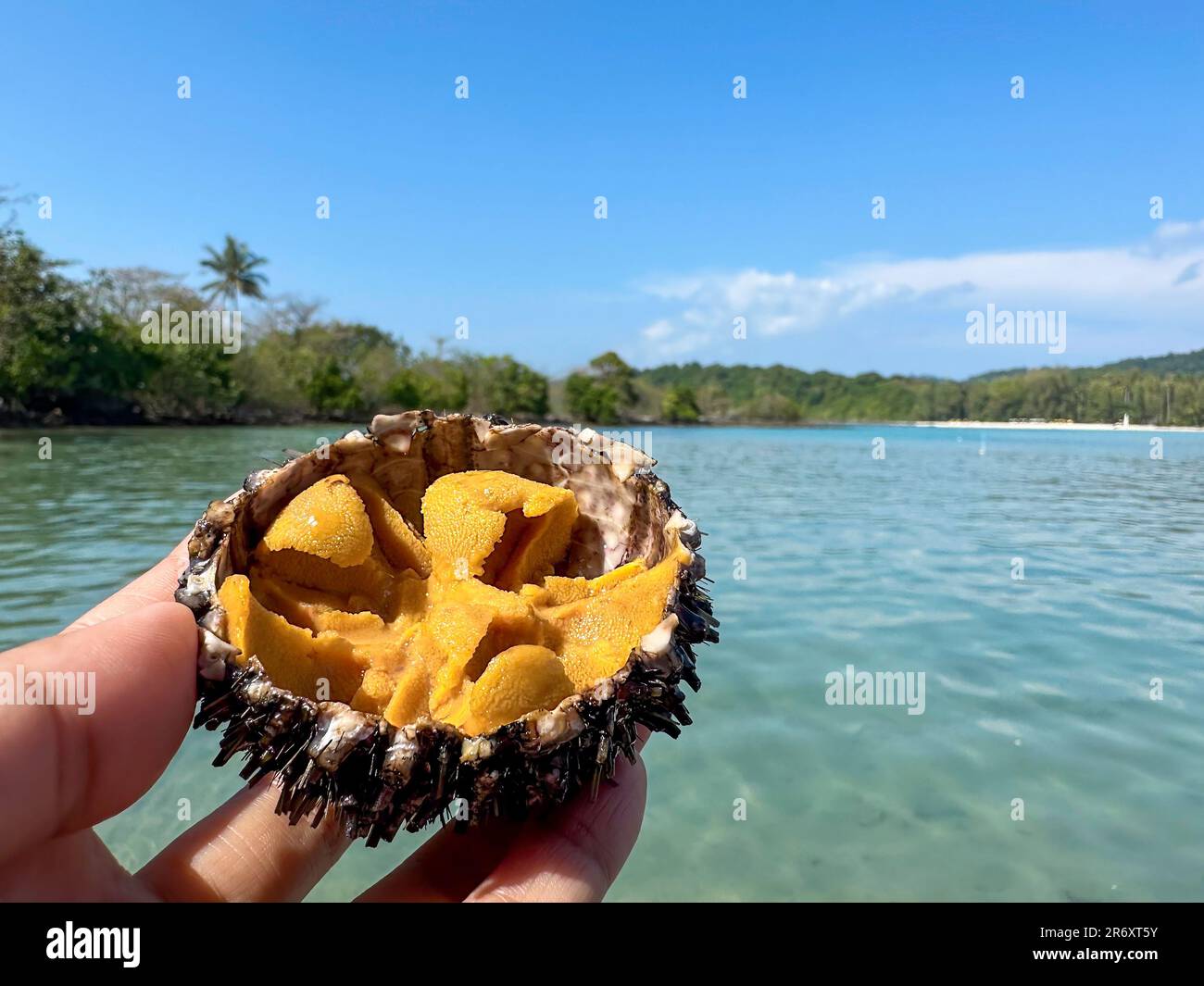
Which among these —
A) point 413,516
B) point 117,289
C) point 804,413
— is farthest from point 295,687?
point 804,413

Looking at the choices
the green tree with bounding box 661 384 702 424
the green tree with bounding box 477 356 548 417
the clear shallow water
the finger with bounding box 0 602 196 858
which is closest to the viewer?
the finger with bounding box 0 602 196 858

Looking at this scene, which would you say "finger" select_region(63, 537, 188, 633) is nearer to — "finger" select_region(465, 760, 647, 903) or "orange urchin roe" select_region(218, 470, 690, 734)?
"orange urchin roe" select_region(218, 470, 690, 734)

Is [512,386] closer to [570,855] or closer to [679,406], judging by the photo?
[679,406]

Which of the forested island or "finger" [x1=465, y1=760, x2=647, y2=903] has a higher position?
the forested island

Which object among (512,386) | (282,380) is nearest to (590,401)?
(512,386)

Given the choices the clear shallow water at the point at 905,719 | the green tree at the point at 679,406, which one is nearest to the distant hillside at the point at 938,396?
the green tree at the point at 679,406

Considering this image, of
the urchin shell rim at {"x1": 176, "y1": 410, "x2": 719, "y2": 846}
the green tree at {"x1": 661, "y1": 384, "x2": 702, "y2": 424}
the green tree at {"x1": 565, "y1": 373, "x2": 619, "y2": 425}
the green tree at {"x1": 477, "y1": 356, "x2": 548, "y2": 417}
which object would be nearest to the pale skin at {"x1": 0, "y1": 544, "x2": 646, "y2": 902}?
the urchin shell rim at {"x1": 176, "y1": 410, "x2": 719, "y2": 846}

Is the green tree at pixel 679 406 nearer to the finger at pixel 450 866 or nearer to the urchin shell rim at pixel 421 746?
the finger at pixel 450 866

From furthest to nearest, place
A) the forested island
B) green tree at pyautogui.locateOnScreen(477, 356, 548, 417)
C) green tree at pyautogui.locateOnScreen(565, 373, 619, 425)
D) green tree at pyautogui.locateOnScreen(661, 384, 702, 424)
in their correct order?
1. green tree at pyautogui.locateOnScreen(661, 384, 702, 424)
2. green tree at pyautogui.locateOnScreen(565, 373, 619, 425)
3. green tree at pyautogui.locateOnScreen(477, 356, 548, 417)
4. the forested island
